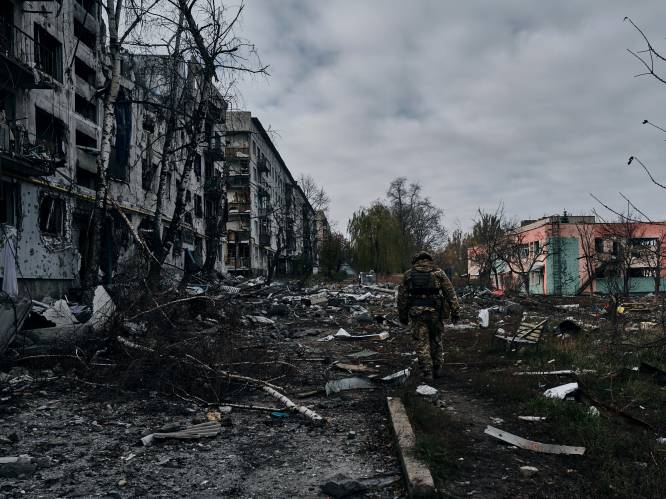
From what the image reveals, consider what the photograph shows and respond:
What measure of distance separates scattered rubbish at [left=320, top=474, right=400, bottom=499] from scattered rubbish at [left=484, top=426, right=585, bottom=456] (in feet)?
3.76

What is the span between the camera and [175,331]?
6.89 metres

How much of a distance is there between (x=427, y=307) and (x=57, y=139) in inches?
604

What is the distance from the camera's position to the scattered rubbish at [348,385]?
19.6 ft

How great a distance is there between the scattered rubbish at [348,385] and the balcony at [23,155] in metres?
10.9

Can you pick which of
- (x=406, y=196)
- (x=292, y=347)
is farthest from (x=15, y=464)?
(x=406, y=196)

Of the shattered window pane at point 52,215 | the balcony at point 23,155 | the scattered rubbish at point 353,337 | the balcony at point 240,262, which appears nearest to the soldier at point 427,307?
the scattered rubbish at point 353,337

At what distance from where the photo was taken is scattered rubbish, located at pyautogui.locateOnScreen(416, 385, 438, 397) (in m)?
5.64

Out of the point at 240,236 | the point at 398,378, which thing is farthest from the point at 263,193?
the point at 398,378

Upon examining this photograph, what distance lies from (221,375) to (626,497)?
4.06 m

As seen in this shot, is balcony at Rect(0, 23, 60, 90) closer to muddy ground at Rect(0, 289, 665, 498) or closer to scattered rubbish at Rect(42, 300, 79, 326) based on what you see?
scattered rubbish at Rect(42, 300, 79, 326)

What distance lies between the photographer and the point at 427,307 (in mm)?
6789

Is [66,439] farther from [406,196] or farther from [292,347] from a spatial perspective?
[406,196]

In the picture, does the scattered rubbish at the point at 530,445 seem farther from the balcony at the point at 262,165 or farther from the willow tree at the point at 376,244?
the balcony at the point at 262,165

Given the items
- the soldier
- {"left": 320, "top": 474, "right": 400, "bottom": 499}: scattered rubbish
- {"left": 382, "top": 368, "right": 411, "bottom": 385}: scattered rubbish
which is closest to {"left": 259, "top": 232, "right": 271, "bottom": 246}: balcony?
the soldier
